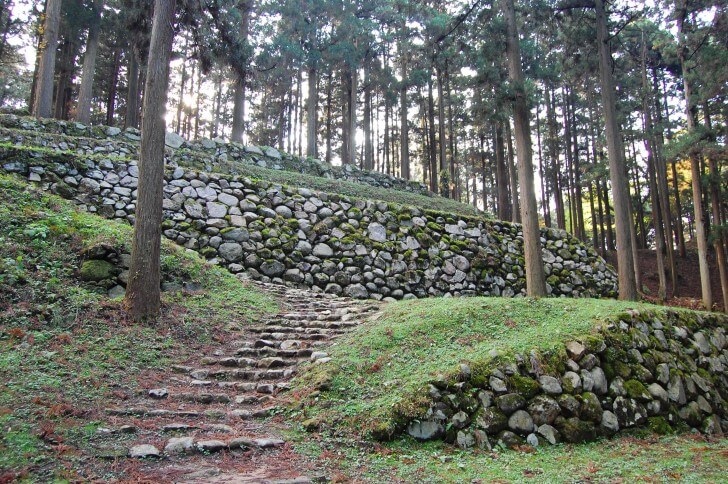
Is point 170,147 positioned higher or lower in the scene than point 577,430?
higher

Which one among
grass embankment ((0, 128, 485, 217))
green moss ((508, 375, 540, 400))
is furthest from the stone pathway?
grass embankment ((0, 128, 485, 217))

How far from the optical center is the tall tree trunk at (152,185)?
5.66 metres

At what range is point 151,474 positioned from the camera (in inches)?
107

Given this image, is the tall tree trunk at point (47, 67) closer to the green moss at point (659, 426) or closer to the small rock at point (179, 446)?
the small rock at point (179, 446)

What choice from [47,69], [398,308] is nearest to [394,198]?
[398,308]

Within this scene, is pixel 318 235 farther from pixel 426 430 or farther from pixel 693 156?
pixel 693 156

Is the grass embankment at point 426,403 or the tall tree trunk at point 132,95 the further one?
the tall tree trunk at point 132,95

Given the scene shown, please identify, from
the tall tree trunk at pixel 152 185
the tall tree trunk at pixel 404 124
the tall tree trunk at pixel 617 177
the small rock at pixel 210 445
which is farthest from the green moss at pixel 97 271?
the tall tree trunk at pixel 404 124

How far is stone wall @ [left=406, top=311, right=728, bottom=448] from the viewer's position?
4.06m

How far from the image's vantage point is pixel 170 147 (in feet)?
40.7

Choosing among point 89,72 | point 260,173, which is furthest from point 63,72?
point 260,173

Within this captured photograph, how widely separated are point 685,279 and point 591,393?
685 inches

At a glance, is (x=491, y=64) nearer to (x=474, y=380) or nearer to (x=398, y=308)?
(x=398, y=308)

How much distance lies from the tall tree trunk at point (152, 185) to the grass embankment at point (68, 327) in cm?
32
